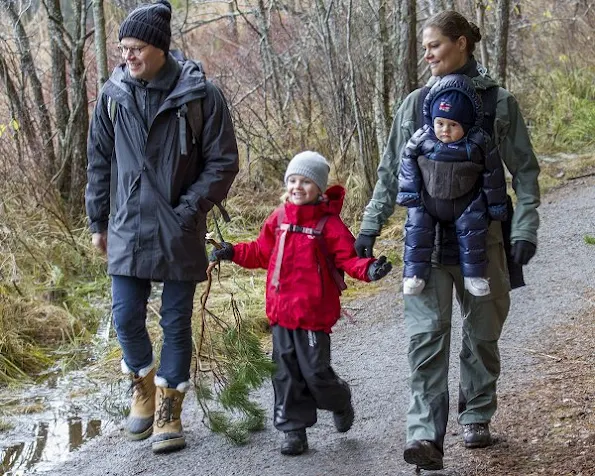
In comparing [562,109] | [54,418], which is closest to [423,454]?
[54,418]

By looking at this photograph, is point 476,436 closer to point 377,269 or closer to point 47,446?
point 377,269

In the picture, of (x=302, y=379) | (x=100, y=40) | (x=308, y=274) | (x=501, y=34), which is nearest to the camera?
(x=308, y=274)

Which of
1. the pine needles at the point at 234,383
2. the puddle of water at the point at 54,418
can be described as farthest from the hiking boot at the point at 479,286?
the puddle of water at the point at 54,418

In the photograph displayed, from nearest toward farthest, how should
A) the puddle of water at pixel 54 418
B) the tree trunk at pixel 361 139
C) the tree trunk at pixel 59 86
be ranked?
the puddle of water at pixel 54 418 → the tree trunk at pixel 59 86 → the tree trunk at pixel 361 139

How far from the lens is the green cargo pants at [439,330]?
400 cm

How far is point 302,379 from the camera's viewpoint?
4.46 m

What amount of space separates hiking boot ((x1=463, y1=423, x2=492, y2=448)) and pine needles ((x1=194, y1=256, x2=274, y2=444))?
3.24 feet

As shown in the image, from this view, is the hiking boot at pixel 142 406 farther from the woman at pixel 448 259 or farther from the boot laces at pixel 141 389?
the woman at pixel 448 259

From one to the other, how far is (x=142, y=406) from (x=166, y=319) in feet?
1.84

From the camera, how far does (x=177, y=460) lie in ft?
15.1

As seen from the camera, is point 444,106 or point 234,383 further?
point 234,383

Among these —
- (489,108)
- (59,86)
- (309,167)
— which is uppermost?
(59,86)

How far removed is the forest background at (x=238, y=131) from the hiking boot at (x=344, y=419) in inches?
91.9

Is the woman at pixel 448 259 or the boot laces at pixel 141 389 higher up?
Answer: the woman at pixel 448 259
